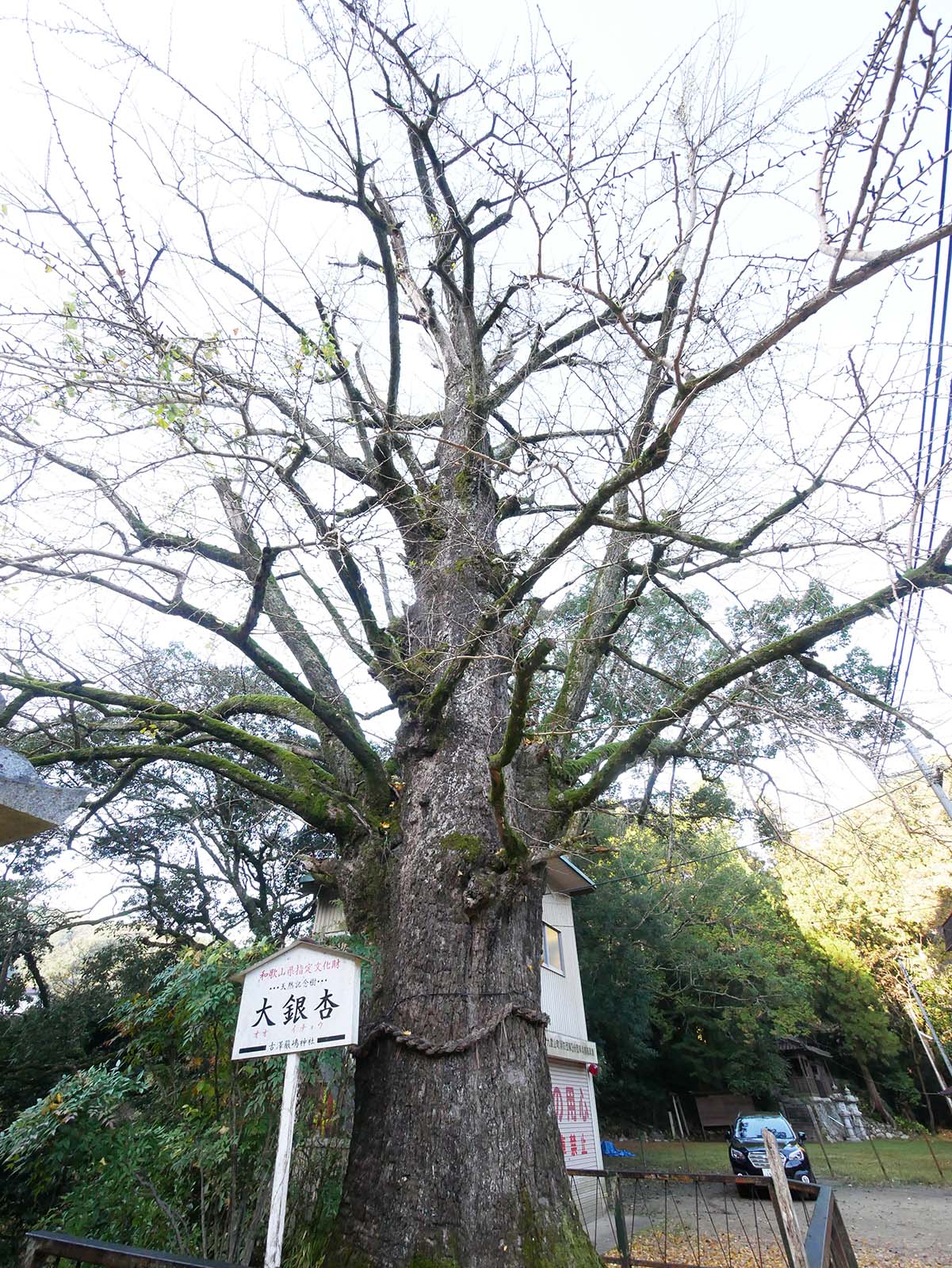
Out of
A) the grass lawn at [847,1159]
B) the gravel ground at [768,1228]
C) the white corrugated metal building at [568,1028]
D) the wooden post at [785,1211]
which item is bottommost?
the gravel ground at [768,1228]

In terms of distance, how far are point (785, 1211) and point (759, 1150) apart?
30.8 feet

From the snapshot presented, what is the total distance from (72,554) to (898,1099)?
3062cm

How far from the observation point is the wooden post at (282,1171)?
2.66 metres

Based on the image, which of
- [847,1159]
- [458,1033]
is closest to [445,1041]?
[458,1033]

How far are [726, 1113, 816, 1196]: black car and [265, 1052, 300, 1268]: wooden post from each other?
10.1 m

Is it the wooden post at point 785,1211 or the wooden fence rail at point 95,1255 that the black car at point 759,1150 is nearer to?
the wooden post at point 785,1211

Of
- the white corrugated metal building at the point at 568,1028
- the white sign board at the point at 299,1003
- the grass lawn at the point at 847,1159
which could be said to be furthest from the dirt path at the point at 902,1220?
the white sign board at the point at 299,1003

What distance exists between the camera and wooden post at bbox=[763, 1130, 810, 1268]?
2986 mm

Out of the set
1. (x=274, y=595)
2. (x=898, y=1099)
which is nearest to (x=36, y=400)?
(x=274, y=595)

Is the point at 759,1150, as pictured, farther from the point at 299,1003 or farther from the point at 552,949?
the point at 299,1003

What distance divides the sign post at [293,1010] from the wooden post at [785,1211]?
2.14 meters

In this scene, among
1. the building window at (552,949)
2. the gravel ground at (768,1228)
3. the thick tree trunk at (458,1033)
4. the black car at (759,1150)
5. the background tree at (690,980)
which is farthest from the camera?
the background tree at (690,980)

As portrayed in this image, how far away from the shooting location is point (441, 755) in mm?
4207

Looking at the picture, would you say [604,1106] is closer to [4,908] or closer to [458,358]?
[4,908]
